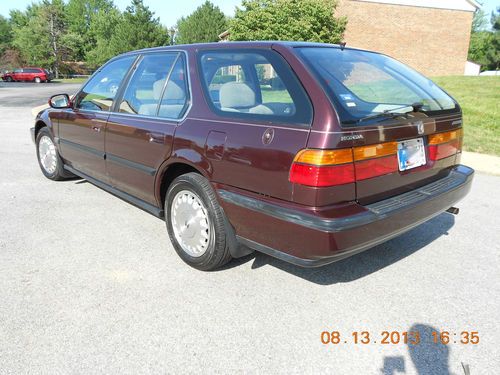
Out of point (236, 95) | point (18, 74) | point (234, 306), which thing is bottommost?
point (234, 306)

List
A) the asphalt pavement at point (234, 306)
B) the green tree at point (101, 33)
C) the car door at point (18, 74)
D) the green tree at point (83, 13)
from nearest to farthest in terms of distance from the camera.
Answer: the asphalt pavement at point (234, 306)
the car door at point (18, 74)
the green tree at point (101, 33)
the green tree at point (83, 13)

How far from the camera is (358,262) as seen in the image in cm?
329

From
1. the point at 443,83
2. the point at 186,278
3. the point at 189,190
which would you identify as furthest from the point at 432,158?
the point at 443,83

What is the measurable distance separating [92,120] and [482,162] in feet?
21.1

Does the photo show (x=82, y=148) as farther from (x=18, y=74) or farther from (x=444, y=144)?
(x=18, y=74)

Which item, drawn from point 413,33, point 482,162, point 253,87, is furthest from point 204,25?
point 253,87

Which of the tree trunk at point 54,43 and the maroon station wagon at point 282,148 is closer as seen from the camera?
the maroon station wagon at point 282,148

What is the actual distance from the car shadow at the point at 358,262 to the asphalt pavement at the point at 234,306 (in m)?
0.01

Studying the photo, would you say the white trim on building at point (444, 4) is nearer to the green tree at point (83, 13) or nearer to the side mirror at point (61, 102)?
the side mirror at point (61, 102)

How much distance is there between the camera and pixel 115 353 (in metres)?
2.23

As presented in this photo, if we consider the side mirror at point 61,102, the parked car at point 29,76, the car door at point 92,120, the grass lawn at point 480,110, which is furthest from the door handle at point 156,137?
the parked car at point 29,76

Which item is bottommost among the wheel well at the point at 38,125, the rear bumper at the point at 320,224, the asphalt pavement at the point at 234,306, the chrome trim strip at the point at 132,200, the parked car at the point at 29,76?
the asphalt pavement at the point at 234,306

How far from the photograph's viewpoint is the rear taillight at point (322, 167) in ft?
7.42

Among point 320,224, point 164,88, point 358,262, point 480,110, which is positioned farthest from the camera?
point 480,110
